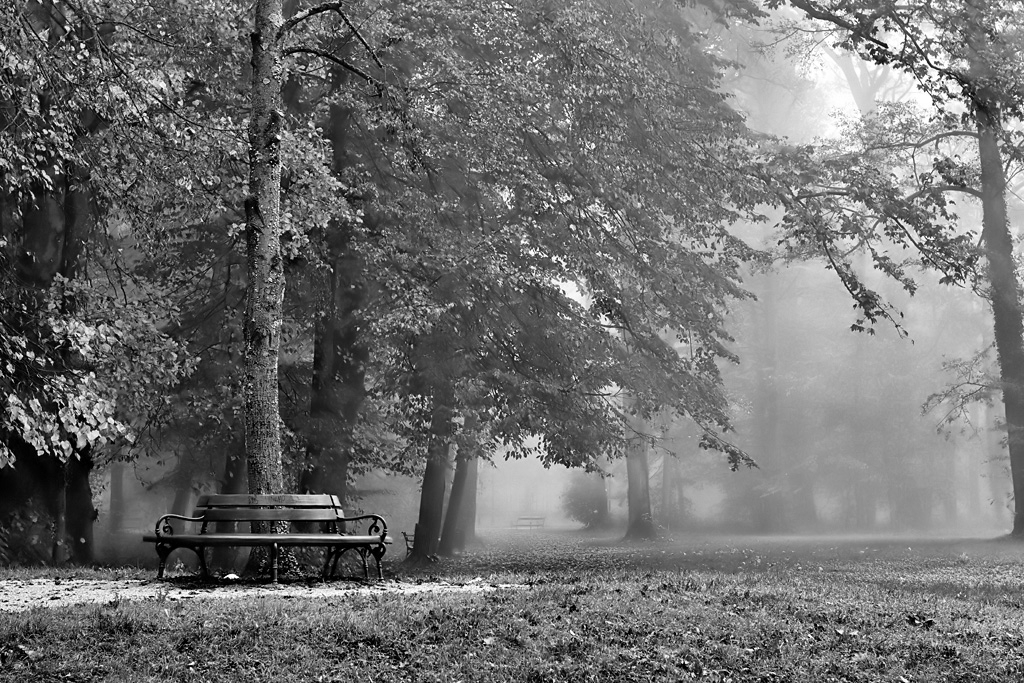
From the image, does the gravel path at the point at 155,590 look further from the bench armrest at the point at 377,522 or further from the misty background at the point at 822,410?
the misty background at the point at 822,410

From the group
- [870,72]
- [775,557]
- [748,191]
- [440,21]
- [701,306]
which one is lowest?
[775,557]

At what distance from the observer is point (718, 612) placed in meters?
8.84

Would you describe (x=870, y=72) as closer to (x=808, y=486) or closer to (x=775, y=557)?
(x=808, y=486)

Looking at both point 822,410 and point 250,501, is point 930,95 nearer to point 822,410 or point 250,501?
point 250,501

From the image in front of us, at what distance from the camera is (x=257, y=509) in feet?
34.1

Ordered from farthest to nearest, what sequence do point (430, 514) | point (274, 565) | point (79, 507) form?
point (430, 514), point (79, 507), point (274, 565)

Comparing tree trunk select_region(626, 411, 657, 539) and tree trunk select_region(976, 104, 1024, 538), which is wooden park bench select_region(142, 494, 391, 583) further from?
tree trunk select_region(626, 411, 657, 539)

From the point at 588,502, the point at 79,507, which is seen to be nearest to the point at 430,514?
the point at 79,507

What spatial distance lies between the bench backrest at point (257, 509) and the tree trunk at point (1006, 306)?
58.7 feet

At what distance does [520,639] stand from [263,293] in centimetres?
518

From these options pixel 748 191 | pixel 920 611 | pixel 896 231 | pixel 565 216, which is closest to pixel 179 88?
pixel 565 216

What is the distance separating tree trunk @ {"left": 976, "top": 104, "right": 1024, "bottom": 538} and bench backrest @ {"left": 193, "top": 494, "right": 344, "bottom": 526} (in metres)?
17.9

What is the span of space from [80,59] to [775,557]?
15768 millimetres

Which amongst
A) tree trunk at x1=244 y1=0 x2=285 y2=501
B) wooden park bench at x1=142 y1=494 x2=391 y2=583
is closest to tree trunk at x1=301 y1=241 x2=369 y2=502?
tree trunk at x1=244 y1=0 x2=285 y2=501
